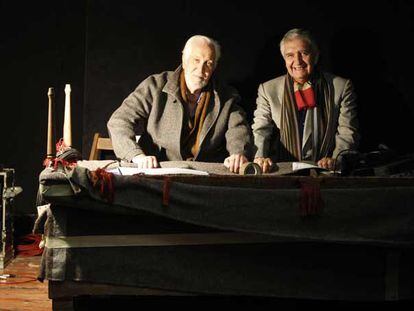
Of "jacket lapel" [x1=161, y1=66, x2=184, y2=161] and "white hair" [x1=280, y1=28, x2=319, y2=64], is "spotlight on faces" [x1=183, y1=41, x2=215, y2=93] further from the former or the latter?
"white hair" [x1=280, y1=28, x2=319, y2=64]

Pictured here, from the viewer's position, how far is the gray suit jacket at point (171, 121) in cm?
331

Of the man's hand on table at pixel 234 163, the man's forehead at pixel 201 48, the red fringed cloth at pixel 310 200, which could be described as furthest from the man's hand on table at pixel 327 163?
the red fringed cloth at pixel 310 200

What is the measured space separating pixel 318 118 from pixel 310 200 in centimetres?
165

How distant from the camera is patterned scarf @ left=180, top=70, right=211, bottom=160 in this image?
336 cm

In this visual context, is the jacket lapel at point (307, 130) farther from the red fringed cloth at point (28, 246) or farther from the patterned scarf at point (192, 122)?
the red fringed cloth at point (28, 246)

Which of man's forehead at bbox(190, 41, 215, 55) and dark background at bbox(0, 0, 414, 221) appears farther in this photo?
dark background at bbox(0, 0, 414, 221)

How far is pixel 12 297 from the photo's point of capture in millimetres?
2723

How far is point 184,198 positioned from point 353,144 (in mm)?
1790

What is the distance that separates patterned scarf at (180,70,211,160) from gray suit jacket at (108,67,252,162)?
0.03 metres

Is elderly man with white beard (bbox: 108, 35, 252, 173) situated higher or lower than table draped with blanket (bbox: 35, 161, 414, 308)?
higher

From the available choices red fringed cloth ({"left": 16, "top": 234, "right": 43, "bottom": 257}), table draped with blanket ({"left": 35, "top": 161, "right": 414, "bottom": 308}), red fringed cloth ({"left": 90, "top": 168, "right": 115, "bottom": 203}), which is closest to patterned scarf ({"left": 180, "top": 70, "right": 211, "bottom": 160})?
red fringed cloth ({"left": 16, "top": 234, "right": 43, "bottom": 257})

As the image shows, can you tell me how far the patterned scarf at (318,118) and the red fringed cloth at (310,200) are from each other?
156cm

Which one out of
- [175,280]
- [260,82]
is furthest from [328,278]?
[260,82]

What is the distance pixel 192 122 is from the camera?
3.38 m
